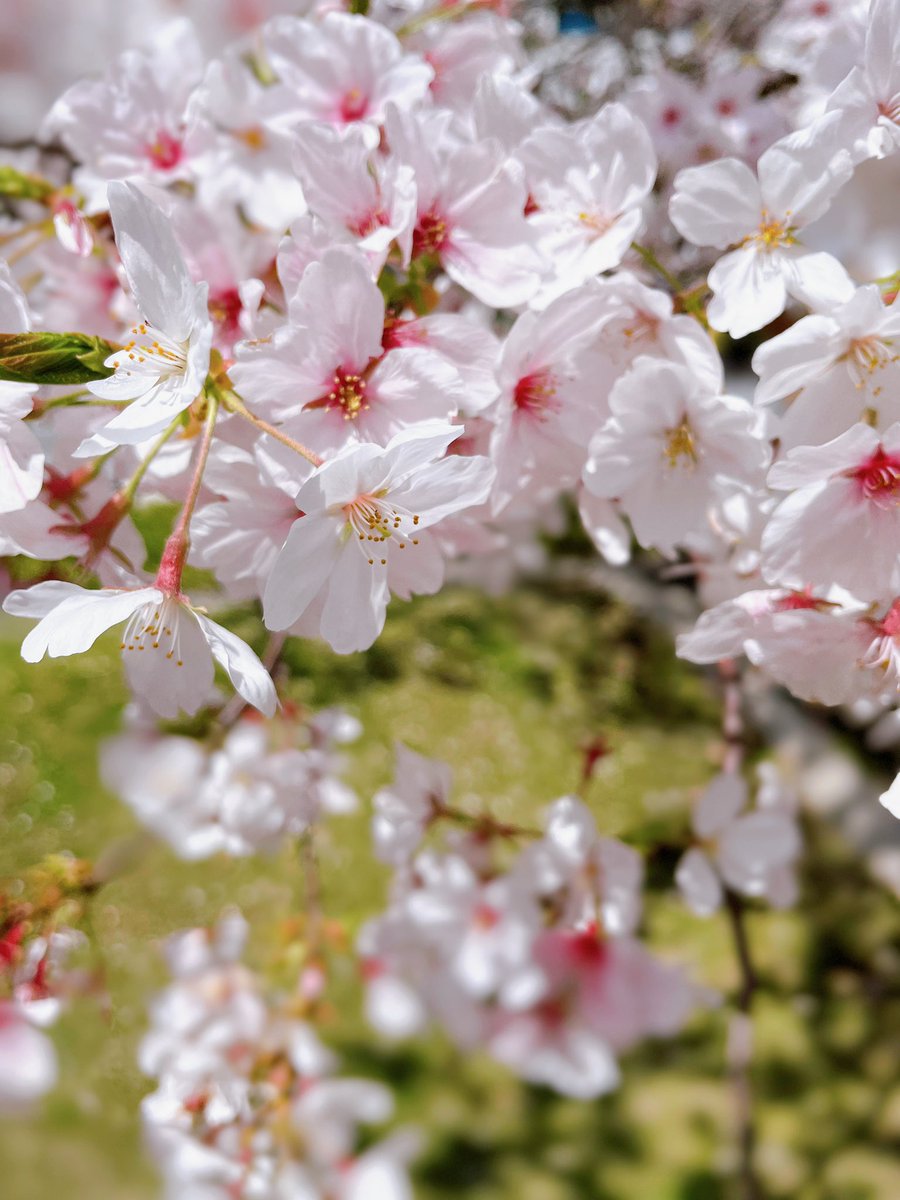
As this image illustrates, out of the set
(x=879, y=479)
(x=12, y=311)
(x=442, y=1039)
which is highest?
(x=12, y=311)

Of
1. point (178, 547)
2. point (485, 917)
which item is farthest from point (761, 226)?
point (485, 917)

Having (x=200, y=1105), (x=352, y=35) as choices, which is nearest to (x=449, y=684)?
(x=200, y=1105)

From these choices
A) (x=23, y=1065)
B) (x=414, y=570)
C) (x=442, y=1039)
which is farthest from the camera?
(x=442, y=1039)

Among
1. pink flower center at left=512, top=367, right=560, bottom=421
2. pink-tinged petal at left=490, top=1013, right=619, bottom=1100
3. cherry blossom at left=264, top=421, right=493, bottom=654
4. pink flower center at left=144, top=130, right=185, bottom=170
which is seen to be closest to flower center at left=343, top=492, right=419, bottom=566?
cherry blossom at left=264, top=421, right=493, bottom=654

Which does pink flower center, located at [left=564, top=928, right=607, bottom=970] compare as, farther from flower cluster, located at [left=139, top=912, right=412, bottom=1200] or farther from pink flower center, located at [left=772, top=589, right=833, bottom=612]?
pink flower center, located at [left=772, top=589, right=833, bottom=612]

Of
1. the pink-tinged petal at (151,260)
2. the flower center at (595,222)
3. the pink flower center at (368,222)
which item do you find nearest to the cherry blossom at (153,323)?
the pink-tinged petal at (151,260)

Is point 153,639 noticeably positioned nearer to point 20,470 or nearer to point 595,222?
point 20,470

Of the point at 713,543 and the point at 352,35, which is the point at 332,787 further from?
the point at 352,35
